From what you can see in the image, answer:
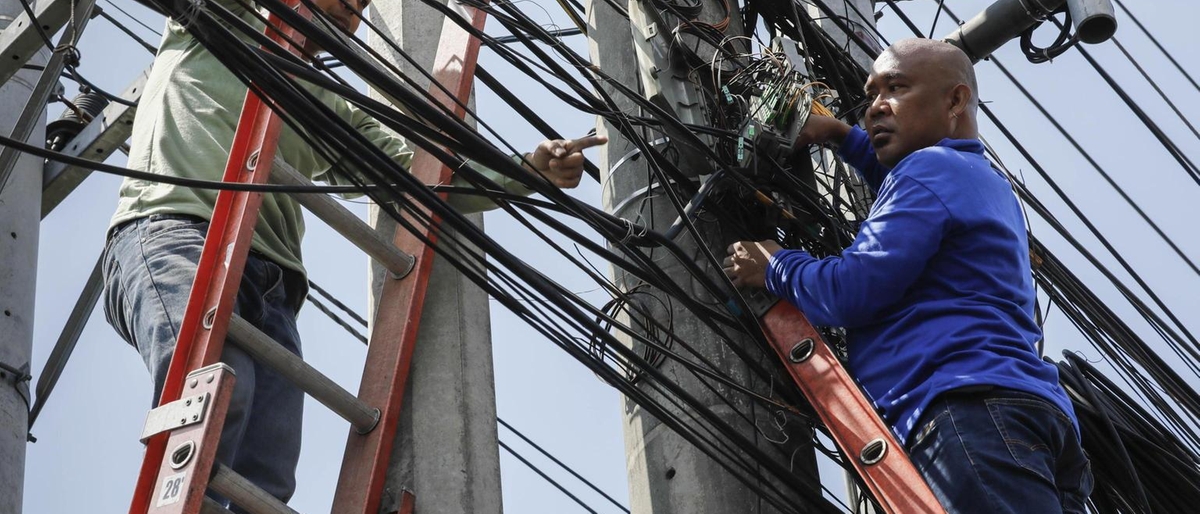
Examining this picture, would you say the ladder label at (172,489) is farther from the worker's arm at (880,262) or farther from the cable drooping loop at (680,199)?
the worker's arm at (880,262)

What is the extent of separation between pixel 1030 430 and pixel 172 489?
2045 mm

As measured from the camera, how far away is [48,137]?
661cm

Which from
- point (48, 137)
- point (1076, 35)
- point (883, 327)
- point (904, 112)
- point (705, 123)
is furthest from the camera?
point (48, 137)

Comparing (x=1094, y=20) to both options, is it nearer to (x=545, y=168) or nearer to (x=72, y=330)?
(x=545, y=168)

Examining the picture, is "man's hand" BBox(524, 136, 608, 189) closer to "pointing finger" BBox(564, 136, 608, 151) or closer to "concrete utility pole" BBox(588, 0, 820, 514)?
"pointing finger" BBox(564, 136, 608, 151)

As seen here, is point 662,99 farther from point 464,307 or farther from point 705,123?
point 464,307

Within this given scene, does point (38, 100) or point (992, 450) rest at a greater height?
point (38, 100)

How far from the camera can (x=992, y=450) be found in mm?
3668

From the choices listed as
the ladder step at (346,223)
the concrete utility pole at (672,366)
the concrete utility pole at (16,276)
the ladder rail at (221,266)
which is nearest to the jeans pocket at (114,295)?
the ladder rail at (221,266)

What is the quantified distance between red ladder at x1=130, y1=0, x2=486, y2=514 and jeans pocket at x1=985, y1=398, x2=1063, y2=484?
59.6 inches

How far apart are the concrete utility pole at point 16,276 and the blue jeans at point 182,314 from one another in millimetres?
883

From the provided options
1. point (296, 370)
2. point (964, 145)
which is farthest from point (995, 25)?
point (296, 370)

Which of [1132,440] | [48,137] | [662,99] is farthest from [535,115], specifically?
[48,137]

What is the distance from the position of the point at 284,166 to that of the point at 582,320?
3.11ft
